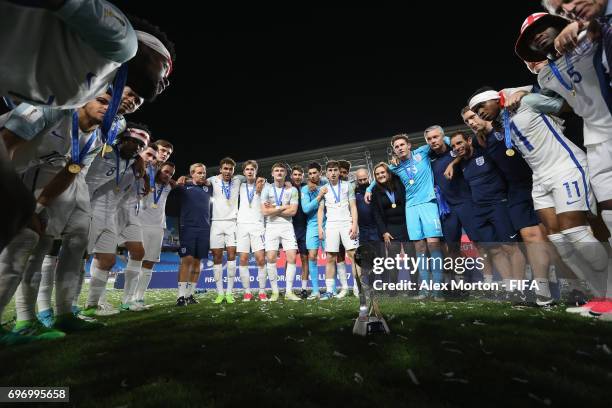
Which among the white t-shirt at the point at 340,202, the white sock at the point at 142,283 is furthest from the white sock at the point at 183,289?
the white t-shirt at the point at 340,202

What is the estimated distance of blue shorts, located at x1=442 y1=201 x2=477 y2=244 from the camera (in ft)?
17.7

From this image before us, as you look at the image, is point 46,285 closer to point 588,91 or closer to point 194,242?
point 194,242

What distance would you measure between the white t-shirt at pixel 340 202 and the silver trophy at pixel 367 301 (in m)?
4.62

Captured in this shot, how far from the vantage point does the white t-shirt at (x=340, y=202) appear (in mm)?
7328

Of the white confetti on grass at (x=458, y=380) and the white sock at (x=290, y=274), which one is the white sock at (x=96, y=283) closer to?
the white sock at (x=290, y=274)

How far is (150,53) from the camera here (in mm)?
1489

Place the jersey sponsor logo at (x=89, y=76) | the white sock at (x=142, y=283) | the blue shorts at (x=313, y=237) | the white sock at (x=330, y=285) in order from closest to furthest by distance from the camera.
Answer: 1. the jersey sponsor logo at (x=89, y=76)
2. the white sock at (x=142, y=283)
3. the white sock at (x=330, y=285)
4. the blue shorts at (x=313, y=237)

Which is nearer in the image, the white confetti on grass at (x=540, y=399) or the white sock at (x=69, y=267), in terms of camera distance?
the white confetti on grass at (x=540, y=399)

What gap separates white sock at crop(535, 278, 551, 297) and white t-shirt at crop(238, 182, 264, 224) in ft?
17.5

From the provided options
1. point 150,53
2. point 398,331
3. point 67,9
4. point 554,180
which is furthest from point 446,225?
point 67,9

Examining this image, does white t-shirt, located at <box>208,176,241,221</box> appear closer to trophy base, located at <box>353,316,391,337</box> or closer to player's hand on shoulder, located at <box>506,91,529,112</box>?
trophy base, located at <box>353,316,391,337</box>

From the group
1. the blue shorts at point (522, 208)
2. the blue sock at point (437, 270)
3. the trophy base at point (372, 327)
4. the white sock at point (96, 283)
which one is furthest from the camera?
the white sock at point (96, 283)

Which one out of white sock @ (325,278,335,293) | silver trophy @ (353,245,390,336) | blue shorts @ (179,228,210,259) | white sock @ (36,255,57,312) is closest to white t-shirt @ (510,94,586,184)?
silver trophy @ (353,245,390,336)

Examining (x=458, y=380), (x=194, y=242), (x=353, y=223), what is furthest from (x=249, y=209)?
(x=458, y=380)
